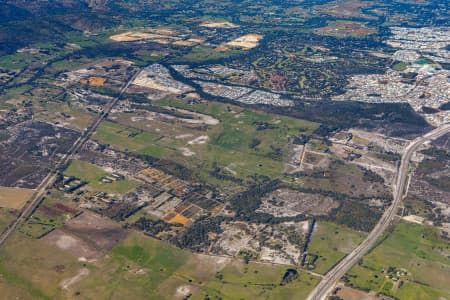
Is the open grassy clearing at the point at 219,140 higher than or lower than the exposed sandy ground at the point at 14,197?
lower

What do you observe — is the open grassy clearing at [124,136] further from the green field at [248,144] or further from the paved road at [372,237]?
the paved road at [372,237]

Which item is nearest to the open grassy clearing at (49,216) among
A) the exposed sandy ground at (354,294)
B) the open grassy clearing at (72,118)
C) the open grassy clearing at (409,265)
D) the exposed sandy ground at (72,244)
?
the exposed sandy ground at (72,244)

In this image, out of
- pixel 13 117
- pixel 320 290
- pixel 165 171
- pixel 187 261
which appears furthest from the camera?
pixel 13 117

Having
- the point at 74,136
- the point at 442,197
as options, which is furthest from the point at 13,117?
the point at 442,197

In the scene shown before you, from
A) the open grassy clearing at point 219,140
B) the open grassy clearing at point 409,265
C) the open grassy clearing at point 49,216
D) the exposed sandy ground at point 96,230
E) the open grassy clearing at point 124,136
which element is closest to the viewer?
the open grassy clearing at point 409,265

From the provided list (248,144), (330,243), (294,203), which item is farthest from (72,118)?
(330,243)

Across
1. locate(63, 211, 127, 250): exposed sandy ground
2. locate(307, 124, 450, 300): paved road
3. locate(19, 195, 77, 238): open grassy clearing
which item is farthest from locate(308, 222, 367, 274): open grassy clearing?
locate(19, 195, 77, 238): open grassy clearing

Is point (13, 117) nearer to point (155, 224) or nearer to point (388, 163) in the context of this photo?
point (155, 224)
